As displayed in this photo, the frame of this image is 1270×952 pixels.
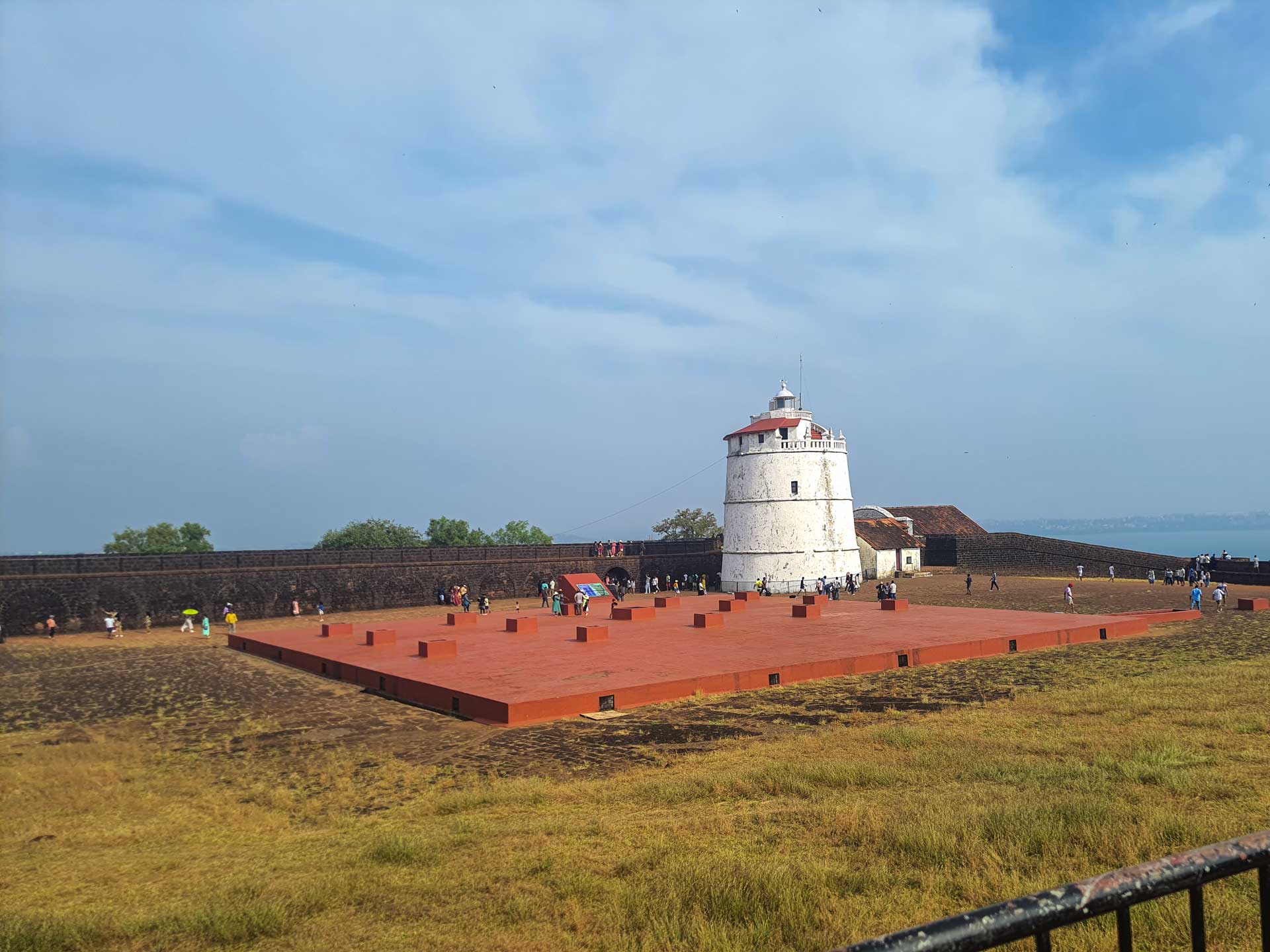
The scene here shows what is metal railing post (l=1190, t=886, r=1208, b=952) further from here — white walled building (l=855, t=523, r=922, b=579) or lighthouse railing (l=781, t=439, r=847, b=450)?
white walled building (l=855, t=523, r=922, b=579)

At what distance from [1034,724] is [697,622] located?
41.0 ft

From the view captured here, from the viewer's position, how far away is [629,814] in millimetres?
6473

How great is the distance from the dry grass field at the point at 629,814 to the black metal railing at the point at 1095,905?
2.43m

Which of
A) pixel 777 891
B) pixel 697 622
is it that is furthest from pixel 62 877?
pixel 697 622

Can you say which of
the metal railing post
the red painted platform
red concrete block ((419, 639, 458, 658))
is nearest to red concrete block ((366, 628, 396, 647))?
the red painted platform

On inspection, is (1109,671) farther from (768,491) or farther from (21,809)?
(768,491)

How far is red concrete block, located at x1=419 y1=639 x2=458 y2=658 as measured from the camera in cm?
1686

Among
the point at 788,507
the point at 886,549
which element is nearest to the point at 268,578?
the point at 788,507

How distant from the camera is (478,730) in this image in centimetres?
1152

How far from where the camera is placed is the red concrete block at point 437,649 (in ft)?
55.3

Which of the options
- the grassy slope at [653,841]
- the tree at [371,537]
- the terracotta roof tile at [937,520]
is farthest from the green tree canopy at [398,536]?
the grassy slope at [653,841]

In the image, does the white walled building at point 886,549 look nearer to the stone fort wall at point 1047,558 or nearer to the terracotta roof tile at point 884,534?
the terracotta roof tile at point 884,534

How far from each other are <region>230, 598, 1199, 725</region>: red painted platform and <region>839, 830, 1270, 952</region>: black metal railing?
1063cm

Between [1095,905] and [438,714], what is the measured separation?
1233cm
